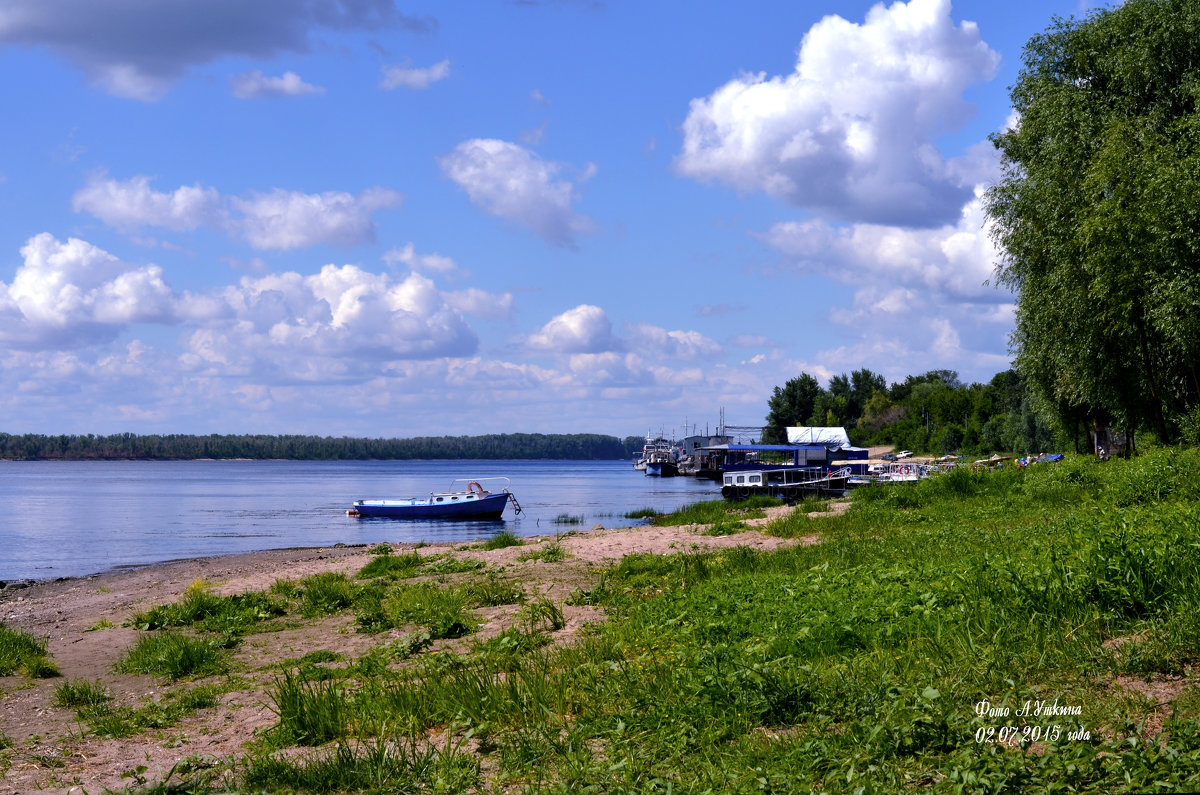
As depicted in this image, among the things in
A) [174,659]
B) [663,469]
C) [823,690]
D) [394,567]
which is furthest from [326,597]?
[663,469]

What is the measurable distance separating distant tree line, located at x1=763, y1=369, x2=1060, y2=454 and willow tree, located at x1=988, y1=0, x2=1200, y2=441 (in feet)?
194

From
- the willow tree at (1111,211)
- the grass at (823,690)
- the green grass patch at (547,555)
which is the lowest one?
the green grass patch at (547,555)

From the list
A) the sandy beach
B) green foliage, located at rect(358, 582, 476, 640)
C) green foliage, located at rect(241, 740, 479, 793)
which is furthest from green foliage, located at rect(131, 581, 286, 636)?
green foliage, located at rect(241, 740, 479, 793)

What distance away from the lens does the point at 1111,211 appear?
85.9ft

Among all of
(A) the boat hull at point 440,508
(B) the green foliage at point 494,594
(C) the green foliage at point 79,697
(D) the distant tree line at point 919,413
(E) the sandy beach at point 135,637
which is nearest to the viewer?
(E) the sandy beach at point 135,637

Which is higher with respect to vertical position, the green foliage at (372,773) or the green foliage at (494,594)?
the green foliage at (372,773)

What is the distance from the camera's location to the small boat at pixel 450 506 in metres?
57.8

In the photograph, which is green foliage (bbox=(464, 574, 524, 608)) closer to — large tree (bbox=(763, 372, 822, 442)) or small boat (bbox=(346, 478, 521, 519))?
small boat (bbox=(346, 478, 521, 519))

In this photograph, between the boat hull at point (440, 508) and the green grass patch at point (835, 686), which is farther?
the boat hull at point (440, 508)

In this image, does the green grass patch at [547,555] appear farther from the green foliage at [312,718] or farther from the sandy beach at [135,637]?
the green foliage at [312,718]

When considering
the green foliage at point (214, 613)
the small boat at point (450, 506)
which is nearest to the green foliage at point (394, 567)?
the green foliage at point (214, 613)

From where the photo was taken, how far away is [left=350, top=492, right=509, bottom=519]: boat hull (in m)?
57.8

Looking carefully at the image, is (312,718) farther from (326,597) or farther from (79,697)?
(326,597)

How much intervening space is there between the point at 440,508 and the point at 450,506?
1.29 m
